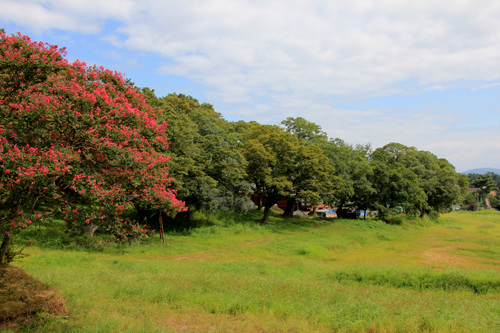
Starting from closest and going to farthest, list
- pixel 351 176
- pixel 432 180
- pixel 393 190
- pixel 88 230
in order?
pixel 88 230, pixel 351 176, pixel 393 190, pixel 432 180

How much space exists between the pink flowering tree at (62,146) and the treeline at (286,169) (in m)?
14.7

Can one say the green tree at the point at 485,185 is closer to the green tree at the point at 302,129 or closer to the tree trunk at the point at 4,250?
the green tree at the point at 302,129

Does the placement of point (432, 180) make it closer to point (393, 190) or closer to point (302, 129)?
point (393, 190)

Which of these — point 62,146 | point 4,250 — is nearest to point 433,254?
point 62,146

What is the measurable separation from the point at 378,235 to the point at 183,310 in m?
32.4

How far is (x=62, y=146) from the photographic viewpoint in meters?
7.88

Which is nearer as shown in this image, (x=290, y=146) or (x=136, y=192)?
(x=136, y=192)

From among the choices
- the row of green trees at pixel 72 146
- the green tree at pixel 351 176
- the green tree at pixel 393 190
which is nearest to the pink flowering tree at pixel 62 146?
the row of green trees at pixel 72 146

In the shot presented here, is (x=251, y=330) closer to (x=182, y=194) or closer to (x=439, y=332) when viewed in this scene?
(x=439, y=332)

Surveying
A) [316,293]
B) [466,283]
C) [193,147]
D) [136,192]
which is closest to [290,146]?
[193,147]

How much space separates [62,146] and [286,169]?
31.5 metres

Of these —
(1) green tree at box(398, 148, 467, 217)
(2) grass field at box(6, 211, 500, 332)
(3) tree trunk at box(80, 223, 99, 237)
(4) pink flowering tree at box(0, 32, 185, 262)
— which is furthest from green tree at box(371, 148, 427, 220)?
(4) pink flowering tree at box(0, 32, 185, 262)

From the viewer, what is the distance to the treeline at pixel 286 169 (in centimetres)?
2783

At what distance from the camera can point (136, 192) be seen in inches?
374
